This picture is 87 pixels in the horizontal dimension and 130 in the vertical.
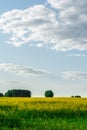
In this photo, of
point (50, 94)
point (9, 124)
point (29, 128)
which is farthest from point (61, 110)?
point (50, 94)

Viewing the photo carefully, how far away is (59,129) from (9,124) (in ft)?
11.1

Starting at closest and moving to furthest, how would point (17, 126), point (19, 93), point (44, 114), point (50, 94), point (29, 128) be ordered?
point (29, 128) < point (17, 126) < point (44, 114) < point (50, 94) < point (19, 93)

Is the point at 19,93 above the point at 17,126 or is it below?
above

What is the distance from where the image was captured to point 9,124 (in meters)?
23.6

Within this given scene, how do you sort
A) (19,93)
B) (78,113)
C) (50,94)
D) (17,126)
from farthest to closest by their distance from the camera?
(19,93) → (50,94) → (78,113) → (17,126)

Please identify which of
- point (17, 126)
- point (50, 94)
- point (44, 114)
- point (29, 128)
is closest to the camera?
point (29, 128)

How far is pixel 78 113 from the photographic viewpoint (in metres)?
33.2

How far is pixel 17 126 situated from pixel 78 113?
1103cm

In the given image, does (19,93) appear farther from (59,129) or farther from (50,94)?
(59,129)

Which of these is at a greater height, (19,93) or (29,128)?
(19,93)

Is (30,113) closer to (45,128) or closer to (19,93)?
(45,128)

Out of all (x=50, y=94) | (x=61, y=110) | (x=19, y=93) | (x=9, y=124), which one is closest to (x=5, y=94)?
(x=19, y=93)

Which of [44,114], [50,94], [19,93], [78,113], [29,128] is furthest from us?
[19,93]

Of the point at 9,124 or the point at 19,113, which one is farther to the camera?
the point at 19,113
